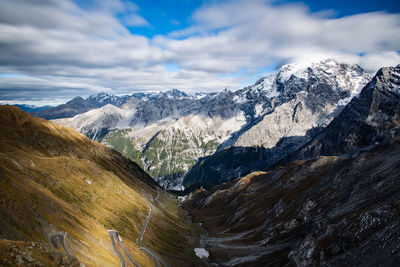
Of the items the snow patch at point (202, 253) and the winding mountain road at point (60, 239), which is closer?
the winding mountain road at point (60, 239)

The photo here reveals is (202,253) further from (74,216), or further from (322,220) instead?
(322,220)

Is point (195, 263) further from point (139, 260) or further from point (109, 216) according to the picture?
point (109, 216)

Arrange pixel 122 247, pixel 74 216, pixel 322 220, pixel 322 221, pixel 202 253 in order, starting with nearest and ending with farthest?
1. pixel 322 221
2. pixel 322 220
3. pixel 74 216
4. pixel 122 247
5. pixel 202 253

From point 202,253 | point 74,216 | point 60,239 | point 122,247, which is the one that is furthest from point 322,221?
point 74,216

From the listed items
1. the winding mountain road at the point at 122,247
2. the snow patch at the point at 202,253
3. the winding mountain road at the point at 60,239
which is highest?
the winding mountain road at the point at 60,239

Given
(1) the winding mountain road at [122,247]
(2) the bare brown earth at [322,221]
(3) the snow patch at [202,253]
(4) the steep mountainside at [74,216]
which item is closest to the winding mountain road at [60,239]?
(4) the steep mountainside at [74,216]

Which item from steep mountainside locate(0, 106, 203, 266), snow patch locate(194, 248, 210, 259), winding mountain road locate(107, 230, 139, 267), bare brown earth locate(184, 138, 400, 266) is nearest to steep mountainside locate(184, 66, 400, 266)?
bare brown earth locate(184, 138, 400, 266)

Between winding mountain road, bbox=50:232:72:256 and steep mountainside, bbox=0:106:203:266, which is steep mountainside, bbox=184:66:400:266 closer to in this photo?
steep mountainside, bbox=0:106:203:266

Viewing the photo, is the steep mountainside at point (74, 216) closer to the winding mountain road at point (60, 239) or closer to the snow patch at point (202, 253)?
the winding mountain road at point (60, 239)

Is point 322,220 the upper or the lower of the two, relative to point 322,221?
lower

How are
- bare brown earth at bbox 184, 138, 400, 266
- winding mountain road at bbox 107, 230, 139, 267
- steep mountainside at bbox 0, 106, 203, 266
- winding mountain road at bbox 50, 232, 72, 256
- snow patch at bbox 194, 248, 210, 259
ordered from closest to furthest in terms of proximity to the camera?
bare brown earth at bbox 184, 138, 400, 266 < steep mountainside at bbox 0, 106, 203, 266 < winding mountain road at bbox 50, 232, 72, 256 < winding mountain road at bbox 107, 230, 139, 267 < snow patch at bbox 194, 248, 210, 259

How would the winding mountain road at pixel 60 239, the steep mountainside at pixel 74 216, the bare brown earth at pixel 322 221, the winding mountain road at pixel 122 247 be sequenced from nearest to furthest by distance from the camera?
the bare brown earth at pixel 322 221, the steep mountainside at pixel 74 216, the winding mountain road at pixel 60 239, the winding mountain road at pixel 122 247

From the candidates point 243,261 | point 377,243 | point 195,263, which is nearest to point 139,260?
point 195,263

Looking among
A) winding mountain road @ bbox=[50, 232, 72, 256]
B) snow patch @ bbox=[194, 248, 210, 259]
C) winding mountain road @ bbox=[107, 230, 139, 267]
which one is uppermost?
winding mountain road @ bbox=[50, 232, 72, 256]
